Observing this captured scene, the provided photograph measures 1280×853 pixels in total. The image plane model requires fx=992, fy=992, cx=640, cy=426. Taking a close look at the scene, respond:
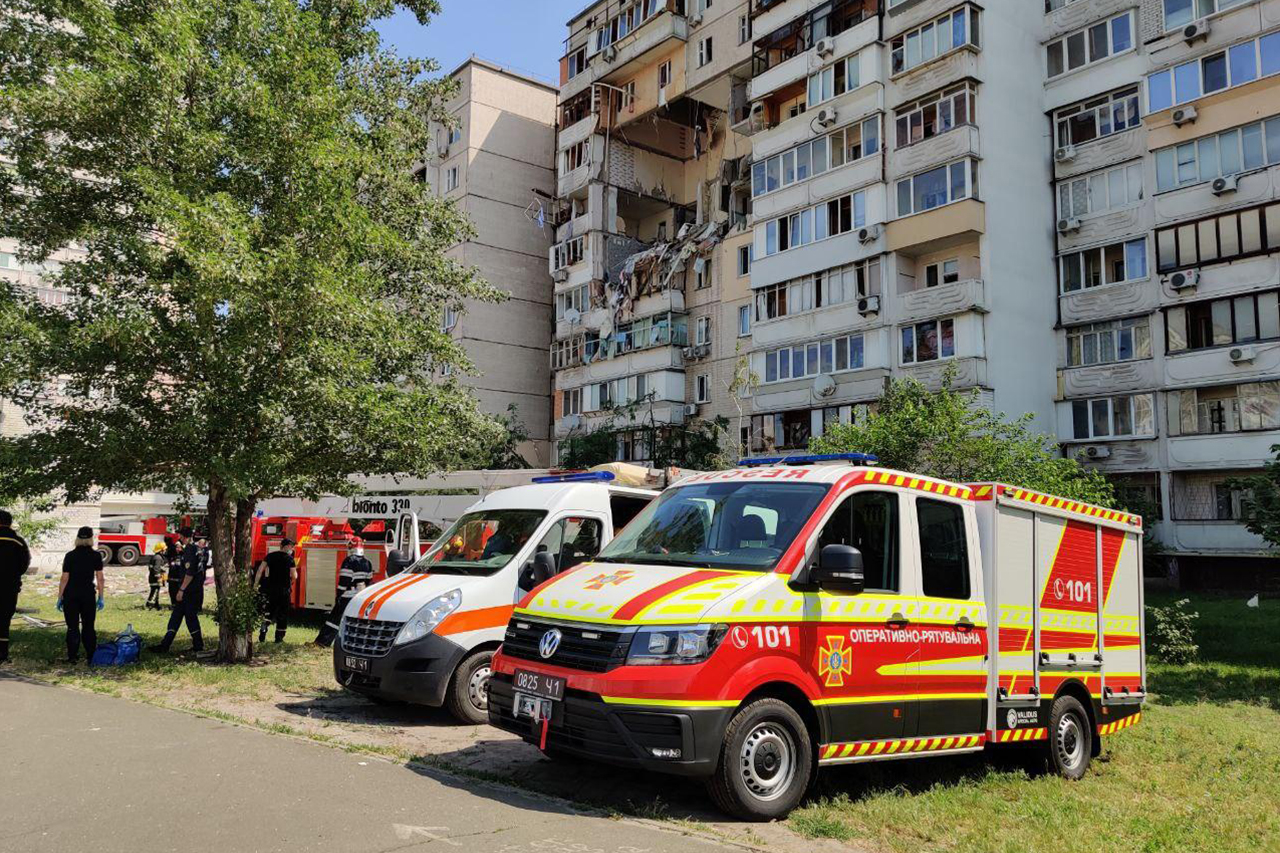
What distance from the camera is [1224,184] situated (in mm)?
26156

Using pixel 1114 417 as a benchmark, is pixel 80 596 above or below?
below

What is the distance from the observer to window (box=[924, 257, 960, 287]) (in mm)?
30422

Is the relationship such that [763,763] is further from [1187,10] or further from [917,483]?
[1187,10]

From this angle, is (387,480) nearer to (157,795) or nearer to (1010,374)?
(157,795)

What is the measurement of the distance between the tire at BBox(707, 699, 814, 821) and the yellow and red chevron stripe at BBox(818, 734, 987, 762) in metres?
0.17

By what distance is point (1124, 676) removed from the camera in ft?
30.6

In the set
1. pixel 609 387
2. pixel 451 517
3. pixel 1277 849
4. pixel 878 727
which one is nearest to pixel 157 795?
pixel 878 727

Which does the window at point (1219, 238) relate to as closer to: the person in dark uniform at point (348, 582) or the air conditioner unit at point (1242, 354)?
the air conditioner unit at point (1242, 354)

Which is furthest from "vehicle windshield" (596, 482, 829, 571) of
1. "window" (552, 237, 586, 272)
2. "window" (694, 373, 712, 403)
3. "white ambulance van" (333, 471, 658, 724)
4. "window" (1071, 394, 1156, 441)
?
"window" (552, 237, 586, 272)

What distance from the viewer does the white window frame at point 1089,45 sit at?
94.9 feet

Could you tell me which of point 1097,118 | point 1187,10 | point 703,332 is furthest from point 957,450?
point 703,332

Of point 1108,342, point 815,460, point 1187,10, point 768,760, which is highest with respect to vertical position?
point 1187,10

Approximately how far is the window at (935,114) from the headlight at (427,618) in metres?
24.9

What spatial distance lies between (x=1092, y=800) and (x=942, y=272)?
83.2ft
